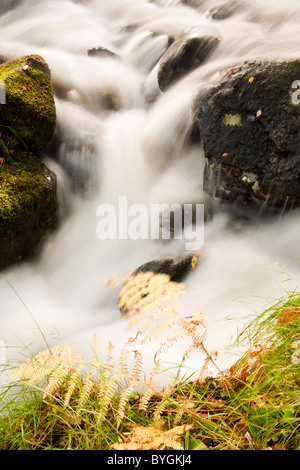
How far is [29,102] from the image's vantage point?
423 cm

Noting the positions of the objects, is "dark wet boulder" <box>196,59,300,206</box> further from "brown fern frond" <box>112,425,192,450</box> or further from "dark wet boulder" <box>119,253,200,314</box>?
"brown fern frond" <box>112,425,192,450</box>

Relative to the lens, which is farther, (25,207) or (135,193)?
(135,193)

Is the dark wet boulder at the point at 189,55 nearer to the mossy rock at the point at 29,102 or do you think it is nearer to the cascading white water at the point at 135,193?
the cascading white water at the point at 135,193

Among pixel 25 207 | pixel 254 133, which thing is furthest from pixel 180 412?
pixel 25 207

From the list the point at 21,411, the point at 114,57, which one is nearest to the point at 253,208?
the point at 21,411

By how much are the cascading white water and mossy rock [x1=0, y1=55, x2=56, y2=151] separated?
485mm

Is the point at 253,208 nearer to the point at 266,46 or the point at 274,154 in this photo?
the point at 274,154

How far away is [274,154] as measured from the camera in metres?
3.49

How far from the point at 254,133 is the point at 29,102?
9.96ft

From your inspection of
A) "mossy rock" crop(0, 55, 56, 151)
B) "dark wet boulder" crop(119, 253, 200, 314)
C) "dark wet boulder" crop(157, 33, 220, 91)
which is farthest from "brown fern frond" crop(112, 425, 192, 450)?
"dark wet boulder" crop(157, 33, 220, 91)

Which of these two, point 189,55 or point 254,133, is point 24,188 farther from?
point 189,55

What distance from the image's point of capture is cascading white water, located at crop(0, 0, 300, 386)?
314cm

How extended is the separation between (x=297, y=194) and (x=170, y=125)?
7.98 feet

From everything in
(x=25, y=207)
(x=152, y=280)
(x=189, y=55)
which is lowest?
(x=152, y=280)
